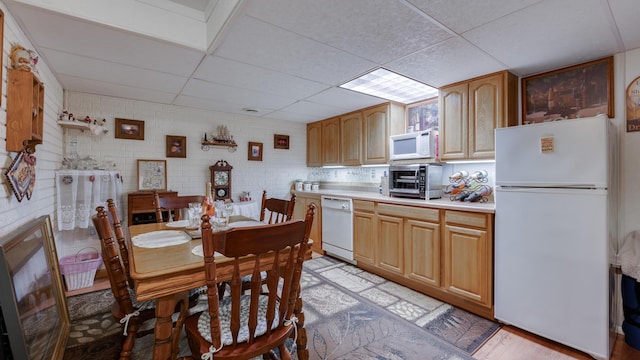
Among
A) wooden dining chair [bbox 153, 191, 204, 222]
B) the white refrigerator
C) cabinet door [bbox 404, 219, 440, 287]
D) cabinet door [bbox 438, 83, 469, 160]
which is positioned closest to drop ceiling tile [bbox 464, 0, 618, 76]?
cabinet door [bbox 438, 83, 469, 160]

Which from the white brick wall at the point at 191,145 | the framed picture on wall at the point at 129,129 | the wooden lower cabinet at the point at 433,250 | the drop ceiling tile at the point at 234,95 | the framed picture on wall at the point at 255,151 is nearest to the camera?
the wooden lower cabinet at the point at 433,250

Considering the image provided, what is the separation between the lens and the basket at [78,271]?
2.70 m

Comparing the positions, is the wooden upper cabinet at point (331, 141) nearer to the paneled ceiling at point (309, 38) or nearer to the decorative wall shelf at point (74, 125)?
the paneled ceiling at point (309, 38)

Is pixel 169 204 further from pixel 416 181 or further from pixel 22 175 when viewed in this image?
pixel 416 181

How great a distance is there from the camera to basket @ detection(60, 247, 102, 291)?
2703mm

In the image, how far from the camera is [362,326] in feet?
6.92

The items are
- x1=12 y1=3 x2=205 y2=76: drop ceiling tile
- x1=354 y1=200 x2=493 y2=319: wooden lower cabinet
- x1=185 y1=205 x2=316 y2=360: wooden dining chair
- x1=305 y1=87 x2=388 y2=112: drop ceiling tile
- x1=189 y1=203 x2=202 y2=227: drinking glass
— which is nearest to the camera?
x1=185 y1=205 x2=316 y2=360: wooden dining chair

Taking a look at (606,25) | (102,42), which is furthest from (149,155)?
(606,25)

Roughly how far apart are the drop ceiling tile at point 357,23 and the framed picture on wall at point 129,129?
2.65 metres

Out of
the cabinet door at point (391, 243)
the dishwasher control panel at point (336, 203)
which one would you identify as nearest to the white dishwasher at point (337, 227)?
the dishwasher control panel at point (336, 203)

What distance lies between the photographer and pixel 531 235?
198 cm

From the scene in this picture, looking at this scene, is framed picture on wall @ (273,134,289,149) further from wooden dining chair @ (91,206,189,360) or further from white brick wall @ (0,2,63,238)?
wooden dining chair @ (91,206,189,360)

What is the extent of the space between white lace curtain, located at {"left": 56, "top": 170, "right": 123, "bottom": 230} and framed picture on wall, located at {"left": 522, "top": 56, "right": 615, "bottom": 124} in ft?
14.3

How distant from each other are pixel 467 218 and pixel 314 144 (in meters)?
2.96
